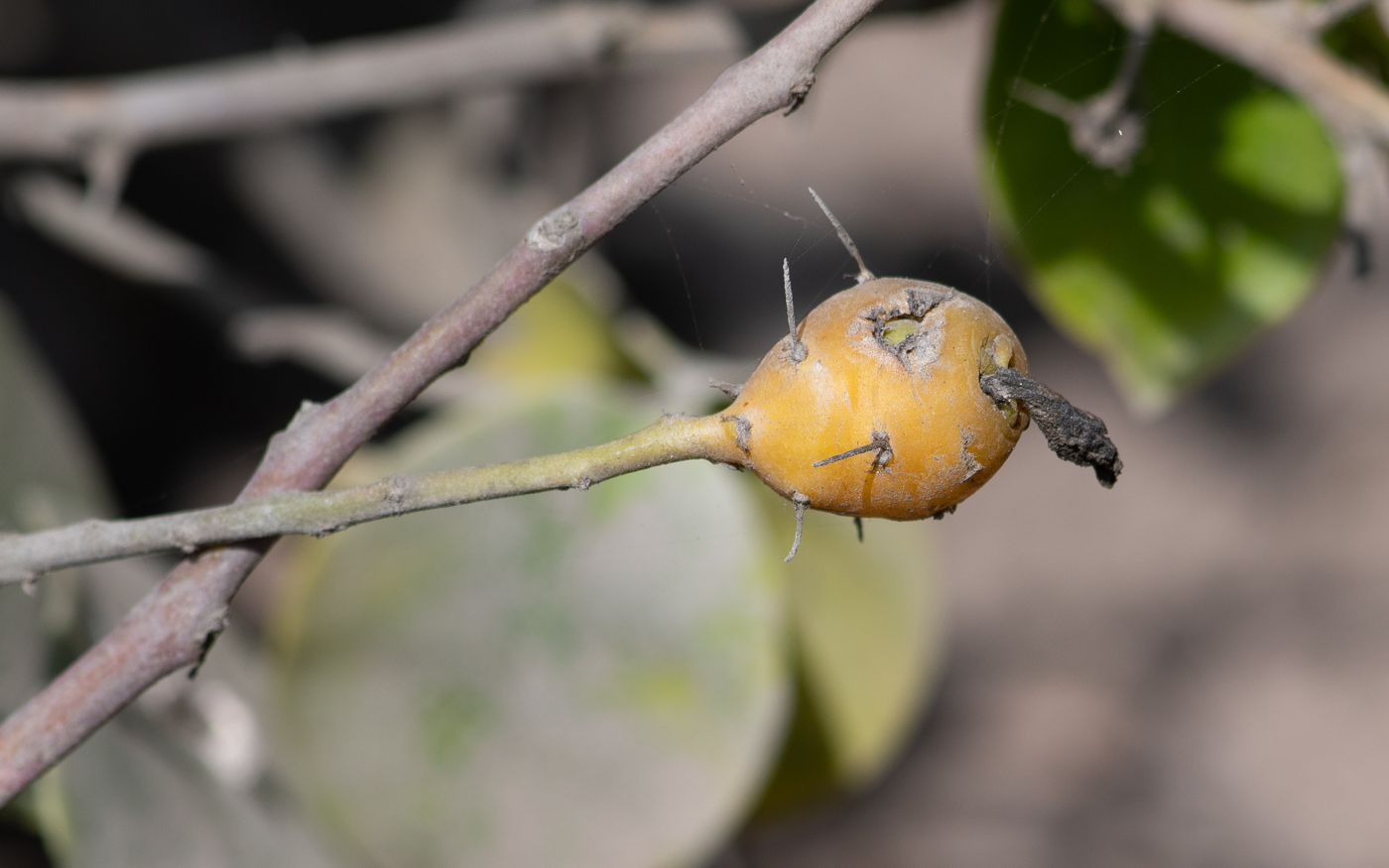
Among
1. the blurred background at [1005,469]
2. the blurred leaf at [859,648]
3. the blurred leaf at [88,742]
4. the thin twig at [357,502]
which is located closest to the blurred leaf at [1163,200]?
the blurred leaf at [859,648]

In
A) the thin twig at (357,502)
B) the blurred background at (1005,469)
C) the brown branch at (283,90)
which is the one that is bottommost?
the blurred background at (1005,469)

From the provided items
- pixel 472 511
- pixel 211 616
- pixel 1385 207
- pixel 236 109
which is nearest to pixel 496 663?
pixel 472 511

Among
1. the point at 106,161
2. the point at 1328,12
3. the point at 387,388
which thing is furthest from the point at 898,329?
the point at 106,161

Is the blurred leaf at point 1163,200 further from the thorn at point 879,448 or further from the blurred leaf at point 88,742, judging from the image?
the blurred leaf at point 88,742

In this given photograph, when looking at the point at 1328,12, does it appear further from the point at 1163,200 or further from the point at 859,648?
the point at 859,648

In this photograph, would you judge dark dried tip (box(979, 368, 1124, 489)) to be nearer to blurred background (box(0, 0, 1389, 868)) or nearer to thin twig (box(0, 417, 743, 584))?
thin twig (box(0, 417, 743, 584))

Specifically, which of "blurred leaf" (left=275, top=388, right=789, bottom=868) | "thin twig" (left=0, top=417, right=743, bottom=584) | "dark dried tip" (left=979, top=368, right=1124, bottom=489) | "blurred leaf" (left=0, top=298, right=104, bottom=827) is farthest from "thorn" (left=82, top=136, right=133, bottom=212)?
"dark dried tip" (left=979, top=368, right=1124, bottom=489)

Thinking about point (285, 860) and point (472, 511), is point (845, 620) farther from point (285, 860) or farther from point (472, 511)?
point (285, 860)
